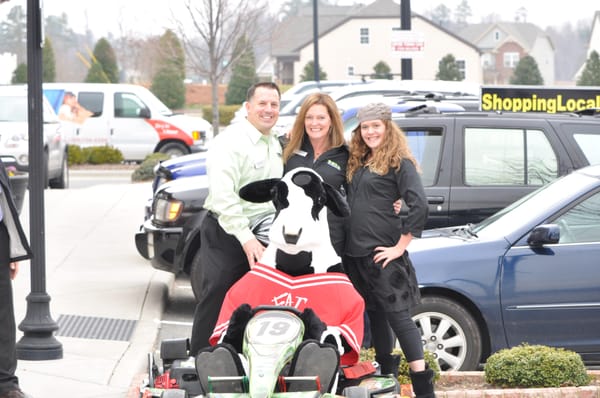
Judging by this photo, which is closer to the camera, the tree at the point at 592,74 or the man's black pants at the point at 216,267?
the man's black pants at the point at 216,267

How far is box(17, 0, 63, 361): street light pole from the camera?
791 cm

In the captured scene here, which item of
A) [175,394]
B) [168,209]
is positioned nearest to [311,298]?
[175,394]

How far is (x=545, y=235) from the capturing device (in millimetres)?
7605

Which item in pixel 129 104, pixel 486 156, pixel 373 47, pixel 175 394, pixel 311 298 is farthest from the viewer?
pixel 373 47

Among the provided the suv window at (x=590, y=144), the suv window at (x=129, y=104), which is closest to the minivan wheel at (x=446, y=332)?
the suv window at (x=590, y=144)

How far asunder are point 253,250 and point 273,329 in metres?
0.86

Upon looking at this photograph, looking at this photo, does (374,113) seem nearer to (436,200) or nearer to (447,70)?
(436,200)

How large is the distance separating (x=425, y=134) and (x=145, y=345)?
2887 millimetres

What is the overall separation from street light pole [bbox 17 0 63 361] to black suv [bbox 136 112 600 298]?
6.26ft

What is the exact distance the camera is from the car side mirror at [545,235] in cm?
761

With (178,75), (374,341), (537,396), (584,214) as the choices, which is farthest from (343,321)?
(178,75)

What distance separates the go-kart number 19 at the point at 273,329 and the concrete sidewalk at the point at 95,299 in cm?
184

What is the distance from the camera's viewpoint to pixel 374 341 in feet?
22.2

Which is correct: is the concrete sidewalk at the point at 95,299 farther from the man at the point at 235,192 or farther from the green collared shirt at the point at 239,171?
the green collared shirt at the point at 239,171
